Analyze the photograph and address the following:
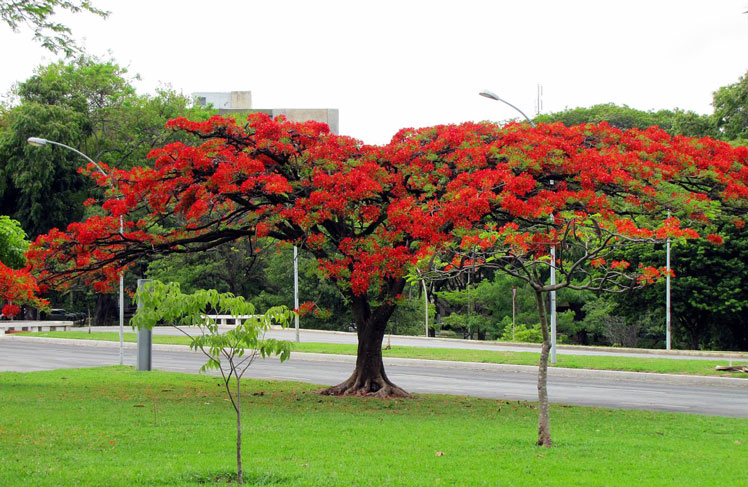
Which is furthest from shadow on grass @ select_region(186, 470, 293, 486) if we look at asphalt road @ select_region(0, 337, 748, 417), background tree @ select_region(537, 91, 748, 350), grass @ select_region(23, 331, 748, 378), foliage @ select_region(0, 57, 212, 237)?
foliage @ select_region(0, 57, 212, 237)

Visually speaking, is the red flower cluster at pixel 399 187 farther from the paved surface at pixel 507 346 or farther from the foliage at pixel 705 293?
the foliage at pixel 705 293

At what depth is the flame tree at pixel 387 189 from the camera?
1314 centimetres

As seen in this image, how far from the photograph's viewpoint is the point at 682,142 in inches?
565

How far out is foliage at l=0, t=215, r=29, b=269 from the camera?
17703 millimetres

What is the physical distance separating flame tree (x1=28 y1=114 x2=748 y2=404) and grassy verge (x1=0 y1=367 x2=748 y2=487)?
2.64 m

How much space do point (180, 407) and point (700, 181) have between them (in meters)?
9.84

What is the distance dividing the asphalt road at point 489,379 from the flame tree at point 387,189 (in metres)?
3.69

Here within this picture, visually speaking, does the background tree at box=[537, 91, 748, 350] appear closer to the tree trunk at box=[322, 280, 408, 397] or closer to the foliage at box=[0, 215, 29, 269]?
the tree trunk at box=[322, 280, 408, 397]

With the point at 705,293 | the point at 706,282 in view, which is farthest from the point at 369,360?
the point at 706,282

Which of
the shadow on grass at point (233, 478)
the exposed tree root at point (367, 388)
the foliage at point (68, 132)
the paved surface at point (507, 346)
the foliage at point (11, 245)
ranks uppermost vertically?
the foliage at point (68, 132)

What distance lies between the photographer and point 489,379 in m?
21.8

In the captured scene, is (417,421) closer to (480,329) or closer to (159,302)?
(159,302)

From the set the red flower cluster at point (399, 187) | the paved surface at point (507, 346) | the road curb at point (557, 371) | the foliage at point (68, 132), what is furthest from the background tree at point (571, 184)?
the foliage at point (68, 132)

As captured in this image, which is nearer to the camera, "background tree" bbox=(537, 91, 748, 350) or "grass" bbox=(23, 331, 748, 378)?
"grass" bbox=(23, 331, 748, 378)
